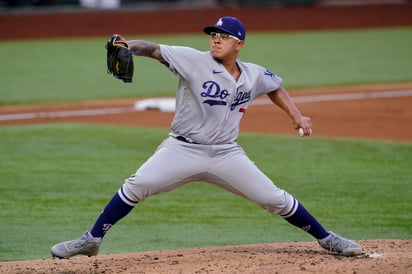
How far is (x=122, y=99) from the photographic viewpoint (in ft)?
52.5

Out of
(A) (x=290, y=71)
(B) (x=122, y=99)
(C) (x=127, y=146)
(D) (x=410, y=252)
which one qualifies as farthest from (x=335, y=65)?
(D) (x=410, y=252)

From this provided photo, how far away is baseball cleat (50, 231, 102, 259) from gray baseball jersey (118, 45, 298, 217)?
1.20 feet

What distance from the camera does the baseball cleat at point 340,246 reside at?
6.09 meters

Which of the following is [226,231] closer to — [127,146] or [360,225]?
[360,225]

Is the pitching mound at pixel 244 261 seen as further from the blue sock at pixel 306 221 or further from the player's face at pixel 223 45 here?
the player's face at pixel 223 45

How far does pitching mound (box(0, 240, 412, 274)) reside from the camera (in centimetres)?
573

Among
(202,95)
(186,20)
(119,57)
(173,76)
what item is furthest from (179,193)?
(186,20)

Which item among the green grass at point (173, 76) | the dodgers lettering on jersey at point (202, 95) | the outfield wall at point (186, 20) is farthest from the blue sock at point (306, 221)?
the outfield wall at point (186, 20)

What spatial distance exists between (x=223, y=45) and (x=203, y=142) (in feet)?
2.23

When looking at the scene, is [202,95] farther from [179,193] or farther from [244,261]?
[179,193]

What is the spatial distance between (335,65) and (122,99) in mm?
6290

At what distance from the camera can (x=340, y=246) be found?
6.12 meters

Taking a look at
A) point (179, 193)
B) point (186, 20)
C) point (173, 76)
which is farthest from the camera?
point (186, 20)

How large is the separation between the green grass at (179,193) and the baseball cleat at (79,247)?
0.86 m
